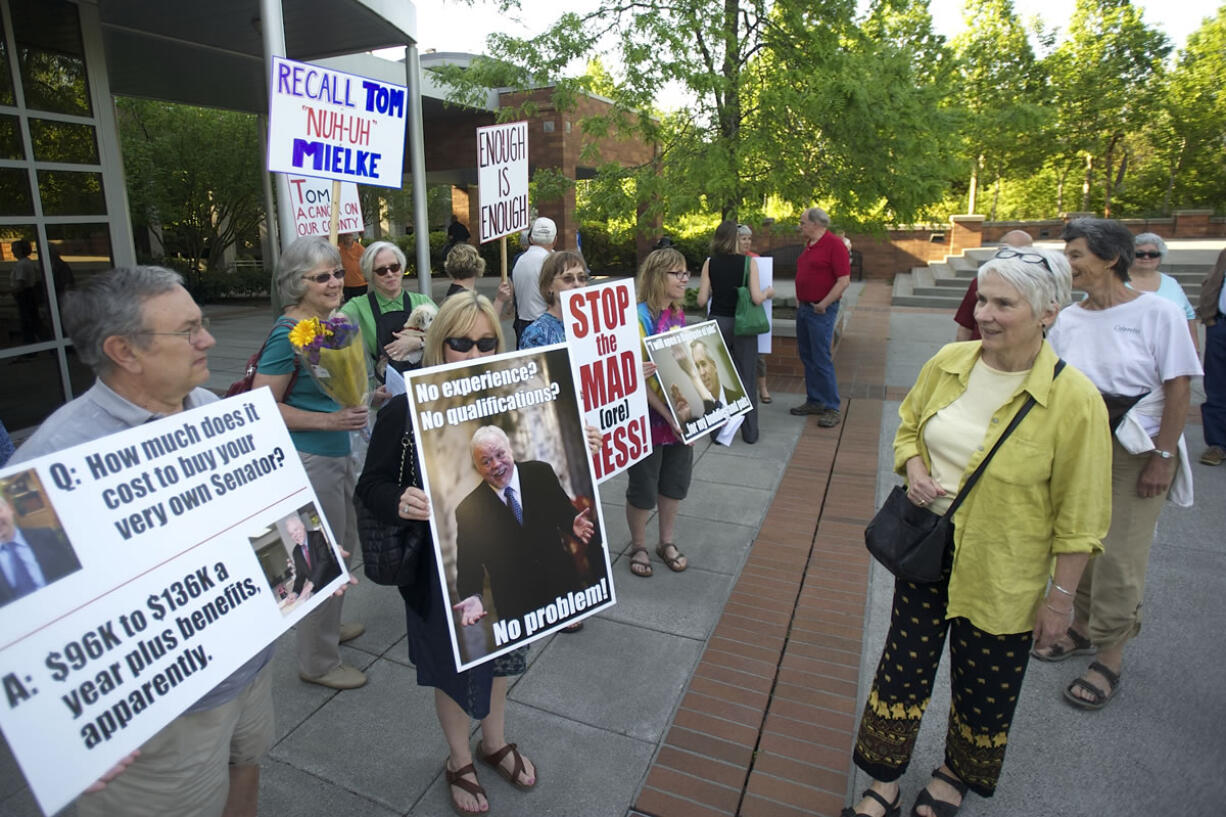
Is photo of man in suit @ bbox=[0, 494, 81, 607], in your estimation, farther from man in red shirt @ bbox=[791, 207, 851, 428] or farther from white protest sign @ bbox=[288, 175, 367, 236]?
man in red shirt @ bbox=[791, 207, 851, 428]

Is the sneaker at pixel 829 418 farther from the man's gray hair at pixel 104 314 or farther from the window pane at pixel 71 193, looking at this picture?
the window pane at pixel 71 193

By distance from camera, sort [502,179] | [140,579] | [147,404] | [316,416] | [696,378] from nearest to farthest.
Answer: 1. [140,579]
2. [147,404]
3. [316,416]
4. [696,378]
5. [502,179]

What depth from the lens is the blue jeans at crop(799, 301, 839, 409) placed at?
7.48 metres

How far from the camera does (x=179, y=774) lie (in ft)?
6.05

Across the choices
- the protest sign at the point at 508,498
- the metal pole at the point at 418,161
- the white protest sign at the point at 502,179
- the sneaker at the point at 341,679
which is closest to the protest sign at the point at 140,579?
the protest sign at the point at 508,498

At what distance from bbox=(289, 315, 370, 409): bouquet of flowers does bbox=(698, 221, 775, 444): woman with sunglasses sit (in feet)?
14.1

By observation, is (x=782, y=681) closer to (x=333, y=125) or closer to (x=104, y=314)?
(x=104, y=314)

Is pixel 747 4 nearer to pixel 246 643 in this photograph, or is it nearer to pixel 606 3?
pixel 606 3

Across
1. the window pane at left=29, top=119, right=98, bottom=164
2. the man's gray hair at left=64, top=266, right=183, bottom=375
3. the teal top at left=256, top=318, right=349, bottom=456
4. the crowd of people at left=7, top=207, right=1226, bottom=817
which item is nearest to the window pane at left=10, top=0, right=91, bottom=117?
the window pane at left=29, top=119, right=98, bottom=164

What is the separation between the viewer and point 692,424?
4.16 metres

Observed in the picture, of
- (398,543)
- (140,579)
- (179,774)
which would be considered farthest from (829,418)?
(140,579)

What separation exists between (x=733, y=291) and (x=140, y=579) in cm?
582

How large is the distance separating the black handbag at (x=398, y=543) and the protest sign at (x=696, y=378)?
1.97 meters

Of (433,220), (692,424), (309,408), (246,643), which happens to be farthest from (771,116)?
(433,220)
